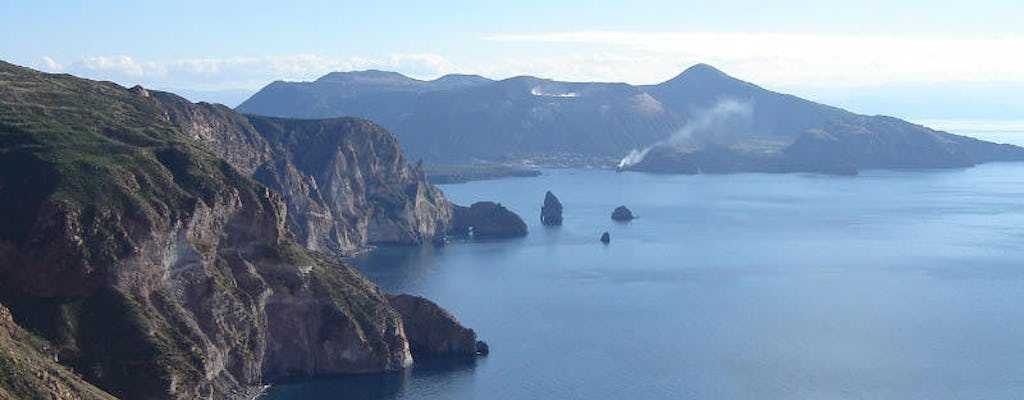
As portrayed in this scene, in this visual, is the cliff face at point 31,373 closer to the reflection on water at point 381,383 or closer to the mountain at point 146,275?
the mountain at point 146,275

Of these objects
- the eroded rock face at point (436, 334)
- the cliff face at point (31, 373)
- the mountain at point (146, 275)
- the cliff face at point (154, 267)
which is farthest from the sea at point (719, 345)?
the cliff face at point (31, 373)

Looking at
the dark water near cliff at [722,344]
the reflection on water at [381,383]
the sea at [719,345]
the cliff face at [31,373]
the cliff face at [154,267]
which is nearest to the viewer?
the cliff face at [31,373]

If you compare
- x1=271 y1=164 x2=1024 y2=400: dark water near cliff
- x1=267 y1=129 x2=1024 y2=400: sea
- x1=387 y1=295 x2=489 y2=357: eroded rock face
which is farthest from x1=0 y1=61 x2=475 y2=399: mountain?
x1=271 y1=164 x2=1024 y2=400: dark water near cliff

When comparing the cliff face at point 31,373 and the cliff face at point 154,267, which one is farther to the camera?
the cliff face at point 154,267

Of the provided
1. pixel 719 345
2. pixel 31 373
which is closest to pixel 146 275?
pixel 31 373

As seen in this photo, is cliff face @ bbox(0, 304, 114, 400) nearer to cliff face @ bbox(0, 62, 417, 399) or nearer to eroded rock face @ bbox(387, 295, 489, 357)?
cliff face @ bbox(0, 62, 417, 399)

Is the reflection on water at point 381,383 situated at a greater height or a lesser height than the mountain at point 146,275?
lesser

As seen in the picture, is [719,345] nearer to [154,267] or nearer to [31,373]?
[154,267]
